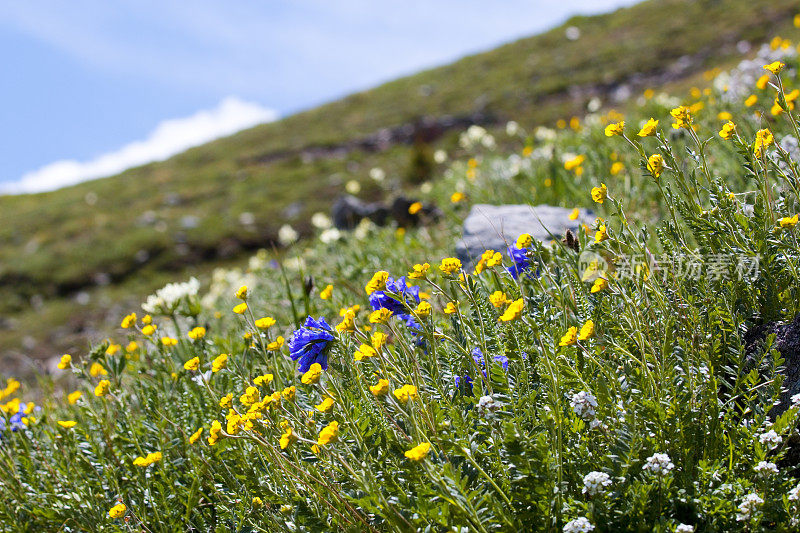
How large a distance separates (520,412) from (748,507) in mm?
658

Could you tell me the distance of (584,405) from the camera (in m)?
1.70

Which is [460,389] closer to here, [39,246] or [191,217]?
[191,217]

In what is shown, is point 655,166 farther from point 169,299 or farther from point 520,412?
point 169,299

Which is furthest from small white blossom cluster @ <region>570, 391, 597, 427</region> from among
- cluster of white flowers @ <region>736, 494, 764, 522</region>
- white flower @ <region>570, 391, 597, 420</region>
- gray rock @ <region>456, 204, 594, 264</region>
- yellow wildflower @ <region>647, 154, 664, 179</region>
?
gray rock @ <region>456, 204, 594, 264</region>

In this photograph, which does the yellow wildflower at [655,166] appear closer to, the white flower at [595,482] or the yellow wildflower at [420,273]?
the yellow wildflower at [420,273]

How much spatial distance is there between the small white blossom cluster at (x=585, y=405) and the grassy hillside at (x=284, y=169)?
13793 mm

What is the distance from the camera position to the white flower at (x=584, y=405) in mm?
1689

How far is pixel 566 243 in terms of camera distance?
95.3 inches

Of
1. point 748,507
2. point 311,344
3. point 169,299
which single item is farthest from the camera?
point 169,299

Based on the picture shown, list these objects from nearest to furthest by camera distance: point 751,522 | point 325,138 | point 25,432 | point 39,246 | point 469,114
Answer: point 751,522 → point 25,432 → point 39,246 → point 469,114 → point 325,138

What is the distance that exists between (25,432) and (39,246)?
20.8 m

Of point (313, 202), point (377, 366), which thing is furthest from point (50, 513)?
point (313, 202)

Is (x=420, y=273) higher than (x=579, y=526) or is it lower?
higher

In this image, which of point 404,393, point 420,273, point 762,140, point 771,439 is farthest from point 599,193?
point 404,393
